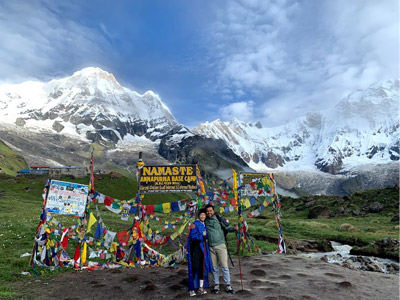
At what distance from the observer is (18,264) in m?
13.8

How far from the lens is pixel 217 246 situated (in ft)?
34.6

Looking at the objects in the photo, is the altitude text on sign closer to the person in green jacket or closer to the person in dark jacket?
the person in green jacket

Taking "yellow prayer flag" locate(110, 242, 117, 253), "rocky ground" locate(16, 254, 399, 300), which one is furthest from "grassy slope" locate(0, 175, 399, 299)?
"yellow prayer flag" locate(110, 242, 117, 253)

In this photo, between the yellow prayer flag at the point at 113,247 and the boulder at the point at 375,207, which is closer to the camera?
the yellow prayer flag at the point at 113,247

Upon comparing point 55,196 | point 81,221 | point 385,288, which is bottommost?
point 385,288

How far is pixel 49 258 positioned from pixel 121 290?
511 cm

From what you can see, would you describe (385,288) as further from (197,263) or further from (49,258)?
(49,258)

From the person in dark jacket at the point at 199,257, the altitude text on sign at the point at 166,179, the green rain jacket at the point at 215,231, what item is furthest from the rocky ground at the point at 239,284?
the altitude text on sign at the point at 166,179

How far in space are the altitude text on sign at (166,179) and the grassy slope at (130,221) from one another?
6482mm

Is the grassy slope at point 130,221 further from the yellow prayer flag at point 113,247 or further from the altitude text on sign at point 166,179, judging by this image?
the altitude text on sign at point 166,179

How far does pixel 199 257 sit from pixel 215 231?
1.13 m

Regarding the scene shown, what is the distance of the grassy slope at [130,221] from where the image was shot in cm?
1639

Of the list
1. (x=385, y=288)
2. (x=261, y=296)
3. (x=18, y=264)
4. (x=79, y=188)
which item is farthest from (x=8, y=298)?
(x=385, y=288)

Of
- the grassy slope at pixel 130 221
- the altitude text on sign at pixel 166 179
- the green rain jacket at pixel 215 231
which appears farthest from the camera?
the altitude text on sign at pixel 166 179
